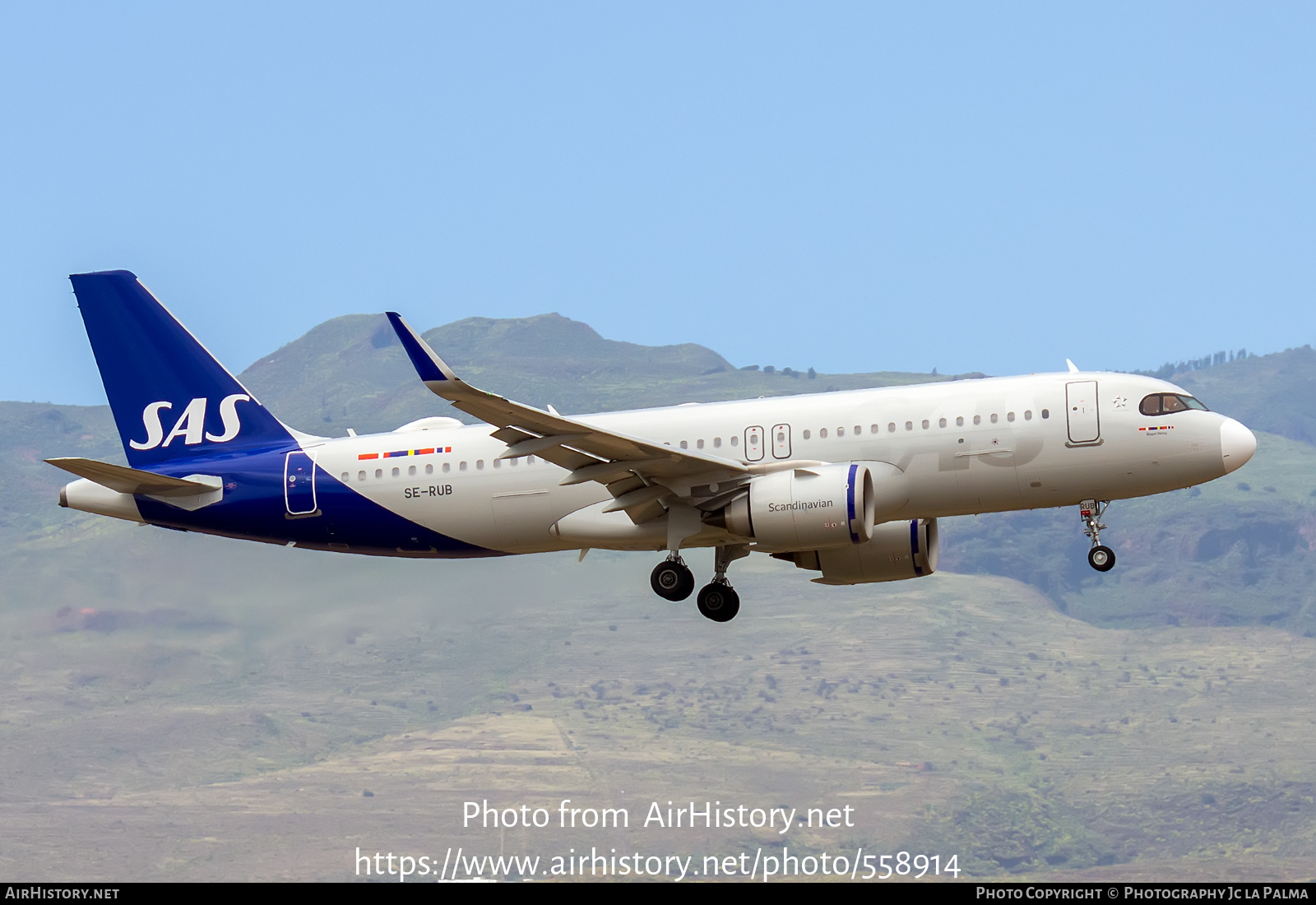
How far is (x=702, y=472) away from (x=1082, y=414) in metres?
8.80

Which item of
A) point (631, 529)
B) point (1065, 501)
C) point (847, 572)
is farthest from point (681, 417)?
point (1065, 501)

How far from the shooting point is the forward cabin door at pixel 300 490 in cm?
4559

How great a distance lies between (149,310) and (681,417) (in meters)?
15.6

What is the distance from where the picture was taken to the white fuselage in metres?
41.4

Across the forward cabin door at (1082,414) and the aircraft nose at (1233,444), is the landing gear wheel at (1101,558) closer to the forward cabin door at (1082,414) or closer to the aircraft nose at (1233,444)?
the forward cabin door at (1082,414)

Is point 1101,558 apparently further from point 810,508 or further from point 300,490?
point 300,490

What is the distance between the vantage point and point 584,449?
135 feet

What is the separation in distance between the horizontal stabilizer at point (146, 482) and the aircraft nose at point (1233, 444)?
80.6ft

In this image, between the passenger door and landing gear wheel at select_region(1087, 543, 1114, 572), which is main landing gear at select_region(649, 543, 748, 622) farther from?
landing gear wheel at select_region(1087, 543, 1114, 572)

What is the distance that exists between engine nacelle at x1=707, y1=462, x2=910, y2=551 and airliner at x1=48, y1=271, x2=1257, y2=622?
0.05m

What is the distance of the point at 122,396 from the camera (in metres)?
48.8

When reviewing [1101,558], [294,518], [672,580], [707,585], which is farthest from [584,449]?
[1101,558]

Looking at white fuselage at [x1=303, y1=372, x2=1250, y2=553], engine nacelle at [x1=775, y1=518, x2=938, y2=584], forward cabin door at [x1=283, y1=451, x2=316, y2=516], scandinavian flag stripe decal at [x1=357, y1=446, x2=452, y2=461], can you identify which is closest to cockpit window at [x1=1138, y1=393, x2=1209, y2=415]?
Answer: white fuselage at [x1=303, y1=372, x2=1250, y2=553]
